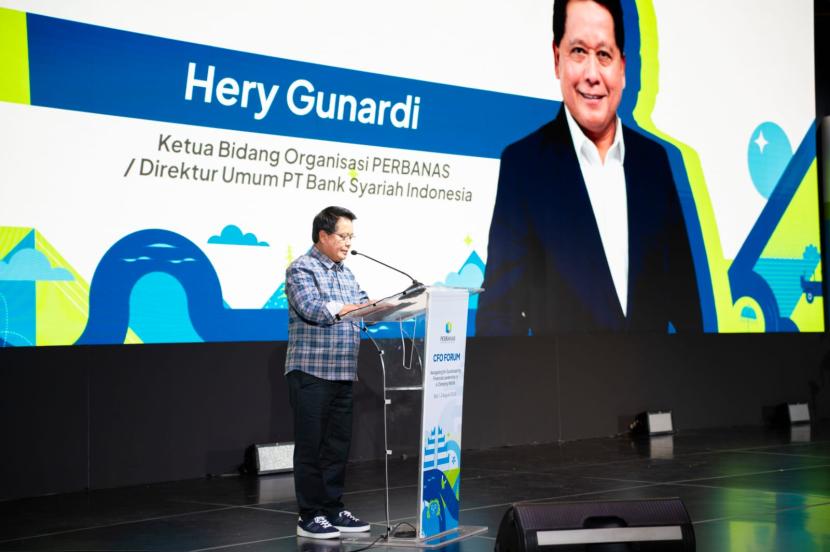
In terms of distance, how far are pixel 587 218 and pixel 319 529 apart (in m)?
4.96

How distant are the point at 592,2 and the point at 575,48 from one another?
465mm

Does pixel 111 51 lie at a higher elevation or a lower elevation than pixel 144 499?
higher

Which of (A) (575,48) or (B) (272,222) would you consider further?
(A) (575,48)

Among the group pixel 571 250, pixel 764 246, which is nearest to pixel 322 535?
pixel 571 250

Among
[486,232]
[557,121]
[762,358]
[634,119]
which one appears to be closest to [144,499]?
[486,232]

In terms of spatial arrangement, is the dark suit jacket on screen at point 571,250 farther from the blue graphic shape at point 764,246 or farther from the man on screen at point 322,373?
the man on screen at point 322,373

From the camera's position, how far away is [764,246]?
10.7 metres

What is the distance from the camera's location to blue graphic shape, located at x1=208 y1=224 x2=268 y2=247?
726cm

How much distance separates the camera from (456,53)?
340 inches

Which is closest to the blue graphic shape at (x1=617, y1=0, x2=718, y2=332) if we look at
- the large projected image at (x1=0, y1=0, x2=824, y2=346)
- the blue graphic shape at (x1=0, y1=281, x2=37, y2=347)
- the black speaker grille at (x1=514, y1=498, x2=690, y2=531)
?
the large projected image at (x1=0, y1=0, x2=824, y2=346)

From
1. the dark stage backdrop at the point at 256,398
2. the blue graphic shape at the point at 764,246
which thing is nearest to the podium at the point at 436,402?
the dark stage backdrop at the point at 256,398

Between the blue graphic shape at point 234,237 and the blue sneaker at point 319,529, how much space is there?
8.44ft

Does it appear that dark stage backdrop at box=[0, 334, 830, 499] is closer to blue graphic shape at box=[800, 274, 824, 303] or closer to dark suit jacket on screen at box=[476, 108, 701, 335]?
dark suit jacket on screen at box=[476, 108, 701, 335]

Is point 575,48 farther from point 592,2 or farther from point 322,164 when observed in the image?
point 322,164
